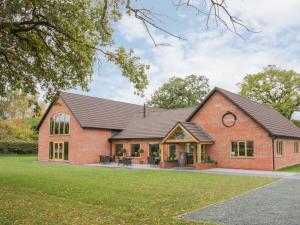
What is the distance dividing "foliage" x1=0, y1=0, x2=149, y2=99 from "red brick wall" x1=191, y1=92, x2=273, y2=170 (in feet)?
48.5

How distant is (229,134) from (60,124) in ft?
60.0

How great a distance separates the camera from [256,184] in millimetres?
16438

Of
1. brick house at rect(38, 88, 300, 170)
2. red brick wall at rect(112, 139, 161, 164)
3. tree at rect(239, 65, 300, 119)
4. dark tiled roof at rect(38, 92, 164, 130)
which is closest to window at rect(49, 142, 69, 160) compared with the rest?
brick house at rect(38, 88, 300, 170)

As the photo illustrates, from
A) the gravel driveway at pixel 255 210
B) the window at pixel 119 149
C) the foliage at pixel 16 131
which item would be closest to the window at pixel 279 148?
the gravel driveway at pixel 255 210

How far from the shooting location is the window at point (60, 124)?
35.2 m

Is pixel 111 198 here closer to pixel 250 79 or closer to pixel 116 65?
pixel 116 65

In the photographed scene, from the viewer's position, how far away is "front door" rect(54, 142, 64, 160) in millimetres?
35438

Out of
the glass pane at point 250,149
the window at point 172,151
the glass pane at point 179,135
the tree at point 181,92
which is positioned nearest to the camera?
the glass pane at point 250,149

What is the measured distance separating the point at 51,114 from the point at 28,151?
570 inches

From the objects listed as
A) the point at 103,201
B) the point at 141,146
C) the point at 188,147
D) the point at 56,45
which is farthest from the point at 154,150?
the point at 103,201

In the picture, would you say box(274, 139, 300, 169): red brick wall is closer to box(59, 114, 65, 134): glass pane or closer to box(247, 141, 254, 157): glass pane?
box(247, 141, 254, 157): glass pane

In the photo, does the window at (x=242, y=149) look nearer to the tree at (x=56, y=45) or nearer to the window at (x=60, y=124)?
the tree at (x=56, y=45)

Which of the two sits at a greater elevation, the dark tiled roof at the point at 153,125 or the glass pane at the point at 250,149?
the dark tiled roof at the point at 153,125

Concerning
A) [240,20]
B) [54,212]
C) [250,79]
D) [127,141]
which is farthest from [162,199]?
[250,79]
